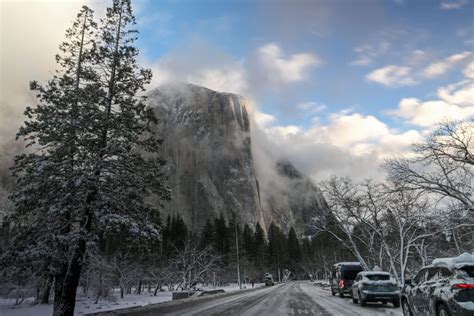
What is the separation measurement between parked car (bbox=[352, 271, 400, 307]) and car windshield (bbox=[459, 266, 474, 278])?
9.59m

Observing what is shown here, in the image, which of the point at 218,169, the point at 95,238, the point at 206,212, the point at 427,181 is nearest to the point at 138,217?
the point at 95,238

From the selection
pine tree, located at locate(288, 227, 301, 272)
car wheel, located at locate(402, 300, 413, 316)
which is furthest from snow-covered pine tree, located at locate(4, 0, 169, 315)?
pine tree, located at locate(288, 227, 301, 272)

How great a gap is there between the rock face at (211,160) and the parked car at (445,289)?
139 metres

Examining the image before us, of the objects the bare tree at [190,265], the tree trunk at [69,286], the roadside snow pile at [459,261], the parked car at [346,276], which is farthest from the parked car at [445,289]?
the bare tree at [190,265]

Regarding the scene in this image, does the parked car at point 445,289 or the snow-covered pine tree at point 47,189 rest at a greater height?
the snow-covered pine tree at point 47,189

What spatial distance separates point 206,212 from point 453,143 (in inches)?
5452

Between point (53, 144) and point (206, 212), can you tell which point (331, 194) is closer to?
point (53, 144)

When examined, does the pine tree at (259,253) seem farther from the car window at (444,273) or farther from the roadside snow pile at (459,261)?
the roadside snow pile at (459,261)

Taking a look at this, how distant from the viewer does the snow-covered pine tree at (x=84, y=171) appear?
1423 cm

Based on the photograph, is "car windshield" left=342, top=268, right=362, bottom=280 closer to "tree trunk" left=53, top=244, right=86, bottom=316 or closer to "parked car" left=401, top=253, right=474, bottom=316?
"parked car" left=401, top=253, right=474, bottom=316

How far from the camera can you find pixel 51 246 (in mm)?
14469

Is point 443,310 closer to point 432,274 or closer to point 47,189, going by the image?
point 432,274

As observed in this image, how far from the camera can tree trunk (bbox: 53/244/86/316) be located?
45.9 feet

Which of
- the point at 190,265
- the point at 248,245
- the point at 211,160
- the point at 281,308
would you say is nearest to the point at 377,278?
the point at 281,308
